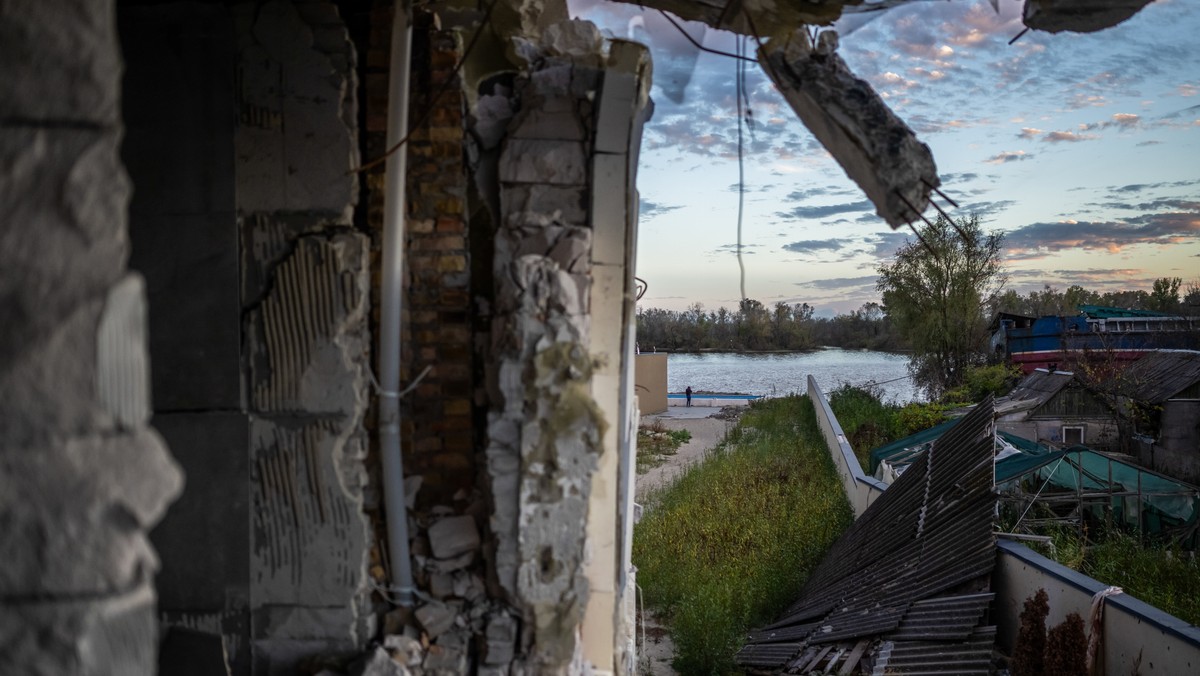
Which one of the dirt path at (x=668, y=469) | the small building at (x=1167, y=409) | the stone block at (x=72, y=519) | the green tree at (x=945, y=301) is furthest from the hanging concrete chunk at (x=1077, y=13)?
the green tree at (x=945, y=301)

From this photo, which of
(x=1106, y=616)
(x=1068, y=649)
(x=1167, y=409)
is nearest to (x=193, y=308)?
(x=1068, y=649)

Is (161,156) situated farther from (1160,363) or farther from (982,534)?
(1160,363)

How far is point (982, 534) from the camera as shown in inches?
260

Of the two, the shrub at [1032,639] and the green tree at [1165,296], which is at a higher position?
the green tree at [1165,296]

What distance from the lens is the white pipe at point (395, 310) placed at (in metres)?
3.12

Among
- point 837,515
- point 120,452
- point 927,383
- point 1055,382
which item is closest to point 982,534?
point 837,515

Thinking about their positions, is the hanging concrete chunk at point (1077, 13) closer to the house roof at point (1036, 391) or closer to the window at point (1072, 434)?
the house roof at point (1036, 391)

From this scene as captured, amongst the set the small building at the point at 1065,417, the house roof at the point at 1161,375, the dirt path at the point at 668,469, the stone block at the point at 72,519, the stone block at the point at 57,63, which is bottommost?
the dirt path at the point at 668,469

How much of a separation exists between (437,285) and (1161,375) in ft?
52.9

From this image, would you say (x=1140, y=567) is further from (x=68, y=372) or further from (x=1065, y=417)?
(x=68, y=372)

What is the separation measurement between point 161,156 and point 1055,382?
17121mm

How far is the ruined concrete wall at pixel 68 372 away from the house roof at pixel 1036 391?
1537 cm

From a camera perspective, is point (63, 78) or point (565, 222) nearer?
point (63, 78)

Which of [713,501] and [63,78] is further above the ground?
[63,78]
